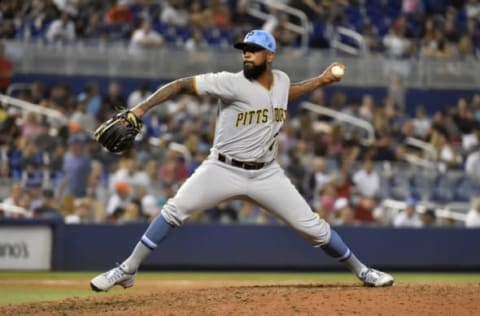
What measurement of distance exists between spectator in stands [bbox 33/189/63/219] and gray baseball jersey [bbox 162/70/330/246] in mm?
6148

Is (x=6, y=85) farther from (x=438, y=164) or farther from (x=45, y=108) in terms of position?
(x=438, y=164)

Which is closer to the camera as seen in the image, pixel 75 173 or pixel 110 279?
pixel 110 279

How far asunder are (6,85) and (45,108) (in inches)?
38.7

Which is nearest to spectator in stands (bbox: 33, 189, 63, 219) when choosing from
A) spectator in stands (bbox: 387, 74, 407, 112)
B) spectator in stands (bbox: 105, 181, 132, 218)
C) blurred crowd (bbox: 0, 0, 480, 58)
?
spectator in stands (bbox: 105, 181, 132, 218)

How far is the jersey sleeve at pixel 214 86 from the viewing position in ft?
25.4

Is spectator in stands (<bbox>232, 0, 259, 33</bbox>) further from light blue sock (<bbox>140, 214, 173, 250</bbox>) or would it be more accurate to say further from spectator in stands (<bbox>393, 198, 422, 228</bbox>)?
light blue sock (<bbox>140, 214, 173, 250</bbox>)

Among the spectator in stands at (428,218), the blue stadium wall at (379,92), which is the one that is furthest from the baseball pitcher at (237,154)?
the blue stadium wall at (379,92)

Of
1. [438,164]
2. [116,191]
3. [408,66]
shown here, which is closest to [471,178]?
[438,164]

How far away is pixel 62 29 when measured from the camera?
1741 centimetres

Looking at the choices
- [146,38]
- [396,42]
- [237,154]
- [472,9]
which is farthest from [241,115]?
[472,9]

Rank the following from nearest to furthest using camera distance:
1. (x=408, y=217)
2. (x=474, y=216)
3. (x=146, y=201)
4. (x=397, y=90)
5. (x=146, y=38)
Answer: (x=146, y=201)
(x=408, y=217)
(x=474, y=216)
(x=146, y=38)
(x=397, y=90)

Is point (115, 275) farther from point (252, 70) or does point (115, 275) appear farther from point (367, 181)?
point (367, 181)

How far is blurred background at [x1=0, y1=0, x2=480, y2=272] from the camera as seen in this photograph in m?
14.1

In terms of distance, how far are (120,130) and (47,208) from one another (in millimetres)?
6407
